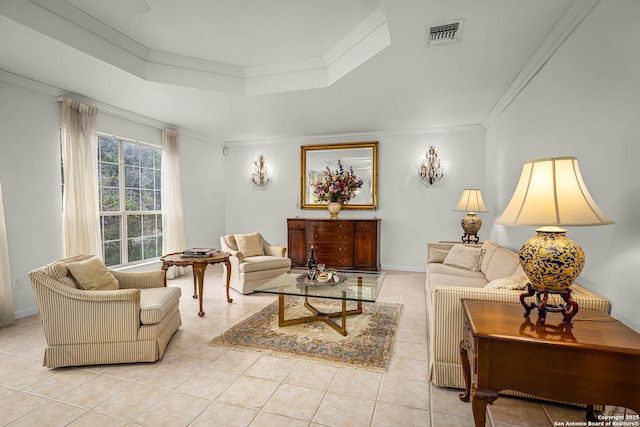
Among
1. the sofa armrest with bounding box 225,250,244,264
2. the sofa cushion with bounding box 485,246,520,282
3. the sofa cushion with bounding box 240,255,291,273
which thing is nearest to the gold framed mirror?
the sofa cushion with bounding box 240,255,291,273

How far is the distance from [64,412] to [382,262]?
4.92 metres

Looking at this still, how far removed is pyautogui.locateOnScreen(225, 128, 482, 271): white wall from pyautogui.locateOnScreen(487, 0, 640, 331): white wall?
2.69 metres

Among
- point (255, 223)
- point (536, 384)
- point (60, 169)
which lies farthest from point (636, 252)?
point (255, 223)

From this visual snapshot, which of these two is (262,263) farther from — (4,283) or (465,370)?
(465,370)

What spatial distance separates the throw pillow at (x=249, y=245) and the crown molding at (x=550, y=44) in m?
4.06

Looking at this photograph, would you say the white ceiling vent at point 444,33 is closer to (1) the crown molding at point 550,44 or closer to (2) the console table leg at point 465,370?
(1) the crown molding at point 550,44

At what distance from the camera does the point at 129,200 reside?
4.79 meters

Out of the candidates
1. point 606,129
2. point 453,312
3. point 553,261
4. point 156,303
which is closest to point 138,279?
point 156,303

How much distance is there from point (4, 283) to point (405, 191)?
5.67 m

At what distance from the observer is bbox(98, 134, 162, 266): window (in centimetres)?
446

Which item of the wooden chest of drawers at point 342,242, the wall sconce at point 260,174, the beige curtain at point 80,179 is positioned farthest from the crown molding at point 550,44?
the beige curtain at point 80,179

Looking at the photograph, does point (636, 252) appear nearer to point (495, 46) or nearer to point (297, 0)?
point (495, 46)

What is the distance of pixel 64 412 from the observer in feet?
6.08

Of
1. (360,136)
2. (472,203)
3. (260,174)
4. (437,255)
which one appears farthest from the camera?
(260,174)
